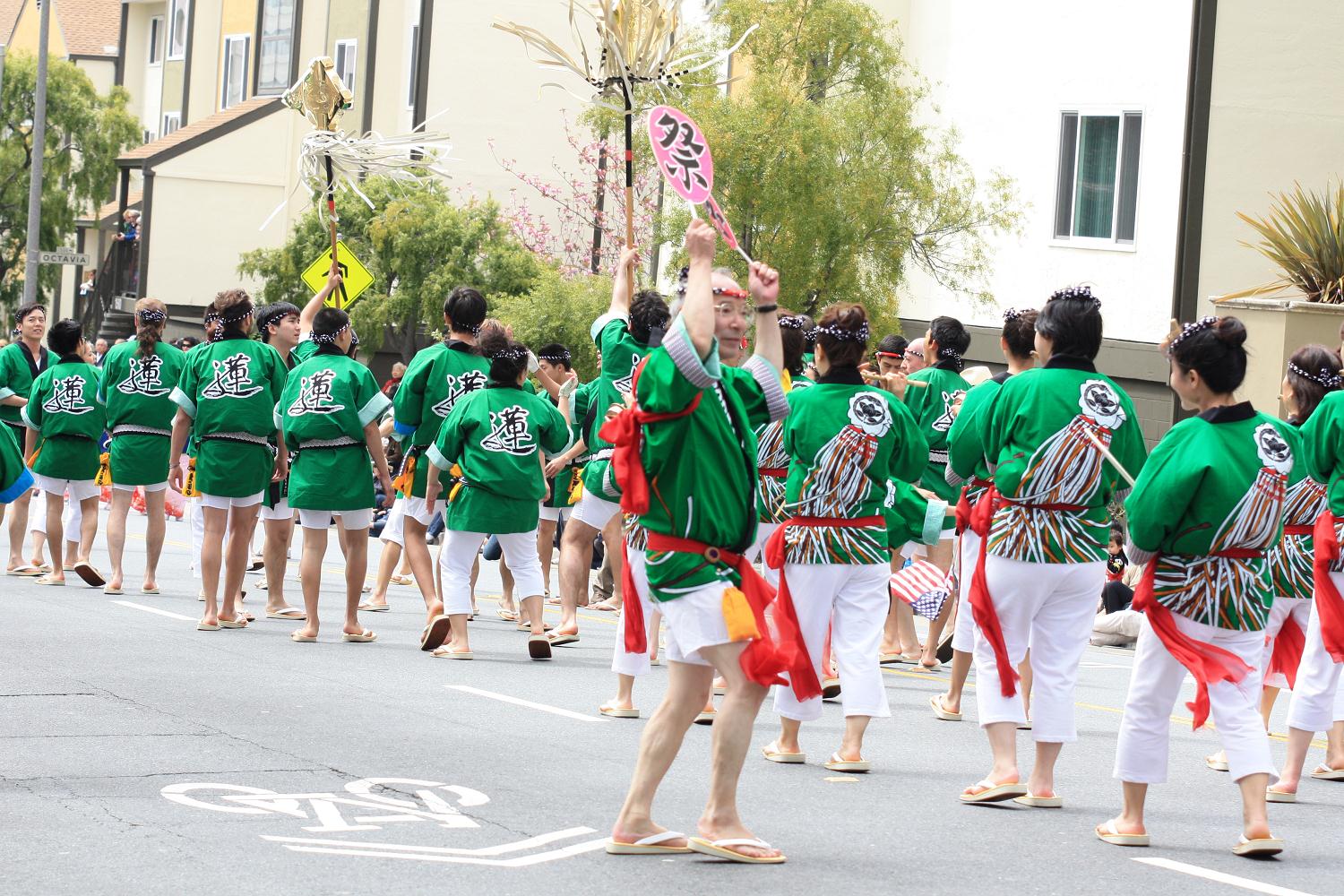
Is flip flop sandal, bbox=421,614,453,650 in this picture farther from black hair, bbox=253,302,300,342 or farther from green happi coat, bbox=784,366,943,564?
green happi coat, bbox=784,366,943,564

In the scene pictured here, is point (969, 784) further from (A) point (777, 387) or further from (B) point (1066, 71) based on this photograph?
(B) point (1066, 71)

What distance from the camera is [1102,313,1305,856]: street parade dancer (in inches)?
264

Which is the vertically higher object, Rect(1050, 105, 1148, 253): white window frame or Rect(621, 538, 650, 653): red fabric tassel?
Rect(1050, 105, 1148, 253): white window frame

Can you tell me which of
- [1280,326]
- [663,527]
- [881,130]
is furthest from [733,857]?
[881,130]

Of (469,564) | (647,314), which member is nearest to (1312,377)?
(647,314)

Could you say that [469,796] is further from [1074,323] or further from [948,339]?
[948,339]

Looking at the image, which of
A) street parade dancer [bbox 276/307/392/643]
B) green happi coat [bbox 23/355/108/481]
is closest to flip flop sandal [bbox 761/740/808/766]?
street parade dancer [bbox 276/307/392/643]

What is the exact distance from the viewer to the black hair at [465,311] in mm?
11969

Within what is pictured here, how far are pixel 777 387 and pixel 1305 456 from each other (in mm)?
3025

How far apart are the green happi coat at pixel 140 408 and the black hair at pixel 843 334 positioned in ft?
24.6

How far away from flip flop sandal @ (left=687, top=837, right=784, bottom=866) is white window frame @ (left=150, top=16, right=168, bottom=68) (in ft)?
187

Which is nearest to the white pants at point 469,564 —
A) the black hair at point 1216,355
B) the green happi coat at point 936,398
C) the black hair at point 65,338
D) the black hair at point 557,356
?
the green happi coat at point 936,398

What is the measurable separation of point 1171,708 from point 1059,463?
1.19 metres

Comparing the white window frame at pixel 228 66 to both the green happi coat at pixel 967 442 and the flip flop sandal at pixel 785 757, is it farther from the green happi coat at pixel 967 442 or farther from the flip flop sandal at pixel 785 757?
the flip flop sandal at pixel 785 757
